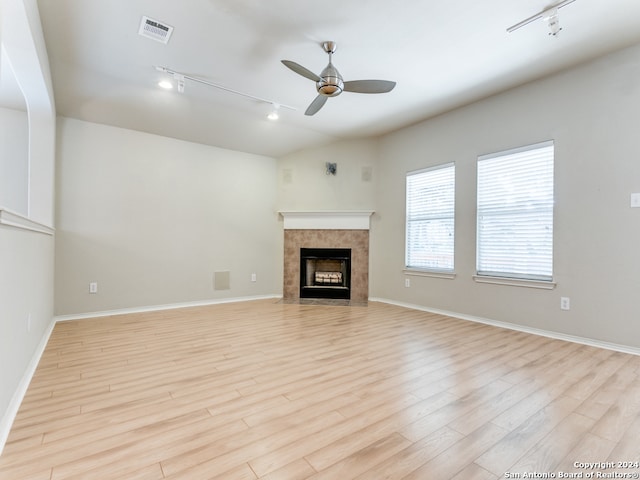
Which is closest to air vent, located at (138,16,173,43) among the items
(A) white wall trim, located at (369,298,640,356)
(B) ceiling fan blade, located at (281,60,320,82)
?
(B) ceiling fan blade, located at (281,60,320,82)

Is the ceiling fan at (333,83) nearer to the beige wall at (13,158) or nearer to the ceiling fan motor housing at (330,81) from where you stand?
the ceiling fan motor housing at (330,81)

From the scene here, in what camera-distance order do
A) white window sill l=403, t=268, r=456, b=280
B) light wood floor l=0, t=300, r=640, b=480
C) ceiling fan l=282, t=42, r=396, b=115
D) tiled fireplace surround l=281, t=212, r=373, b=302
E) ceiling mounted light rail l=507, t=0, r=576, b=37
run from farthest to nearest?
tiled fireplace surround l=281, t=212, r=373, b=302, white window sill l=403, t=268, r=456, b=280, ceiling fan l=282, t=42, r=396, b=115, ceiling mounted light rail l=507, t=0, r=576, b=37, light wood floor l=0, t=300, r=640, b=480

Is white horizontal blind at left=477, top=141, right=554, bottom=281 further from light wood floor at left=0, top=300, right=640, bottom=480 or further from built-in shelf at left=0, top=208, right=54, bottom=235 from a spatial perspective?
built-in shelf at left=0, top=208, right=54, bottom=235

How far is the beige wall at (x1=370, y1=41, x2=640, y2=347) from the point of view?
2891mm

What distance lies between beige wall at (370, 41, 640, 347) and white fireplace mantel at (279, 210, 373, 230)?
166cm

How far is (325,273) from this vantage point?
578cm

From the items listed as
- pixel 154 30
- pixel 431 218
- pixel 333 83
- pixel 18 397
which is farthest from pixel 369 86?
pixel 18 397

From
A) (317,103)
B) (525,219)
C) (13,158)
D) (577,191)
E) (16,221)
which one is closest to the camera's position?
(16,221)

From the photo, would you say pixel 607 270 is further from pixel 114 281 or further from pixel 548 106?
pixel 114 281

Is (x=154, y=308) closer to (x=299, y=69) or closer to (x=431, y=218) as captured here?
(x=299, y=69)

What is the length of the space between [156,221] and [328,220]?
2.75 meters

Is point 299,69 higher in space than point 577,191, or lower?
higher

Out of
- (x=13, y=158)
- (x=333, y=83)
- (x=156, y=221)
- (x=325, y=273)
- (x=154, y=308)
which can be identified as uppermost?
(x=333, y=83)

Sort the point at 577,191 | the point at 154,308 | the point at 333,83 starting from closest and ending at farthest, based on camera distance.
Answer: the point at 333,83, the point at 577,191, the point at 154,308
